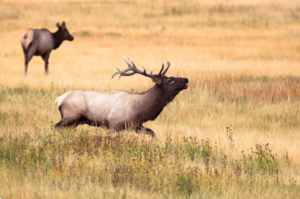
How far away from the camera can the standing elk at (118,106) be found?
824 centimetres

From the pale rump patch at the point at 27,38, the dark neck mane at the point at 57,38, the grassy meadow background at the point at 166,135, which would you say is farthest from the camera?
the dark neck mane at the point at 57,38

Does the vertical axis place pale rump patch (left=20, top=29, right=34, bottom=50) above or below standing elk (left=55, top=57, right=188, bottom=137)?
above

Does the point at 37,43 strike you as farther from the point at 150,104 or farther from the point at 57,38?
the point at 150,104

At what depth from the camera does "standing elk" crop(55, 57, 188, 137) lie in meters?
8.24

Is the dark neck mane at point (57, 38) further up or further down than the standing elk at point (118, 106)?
further up

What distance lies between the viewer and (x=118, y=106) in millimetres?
8258

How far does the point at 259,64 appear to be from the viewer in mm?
20172

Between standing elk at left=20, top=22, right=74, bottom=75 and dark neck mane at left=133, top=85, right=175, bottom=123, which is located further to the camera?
standing elk at left=20, top=22, right=74, bottom=75

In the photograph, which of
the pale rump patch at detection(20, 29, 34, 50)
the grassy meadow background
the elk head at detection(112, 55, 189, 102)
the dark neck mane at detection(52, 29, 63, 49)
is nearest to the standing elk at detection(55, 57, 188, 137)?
the elk head at detection(112, 55, 189, 102)

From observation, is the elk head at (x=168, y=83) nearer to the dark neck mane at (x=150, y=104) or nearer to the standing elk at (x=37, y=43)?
the dark neck mane at (x=150, y=104)

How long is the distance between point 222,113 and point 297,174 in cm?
451

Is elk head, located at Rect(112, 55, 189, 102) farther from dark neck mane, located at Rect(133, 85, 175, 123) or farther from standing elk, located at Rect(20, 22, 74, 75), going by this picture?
standing elk, located at Rect(20, 22, 74, 75)

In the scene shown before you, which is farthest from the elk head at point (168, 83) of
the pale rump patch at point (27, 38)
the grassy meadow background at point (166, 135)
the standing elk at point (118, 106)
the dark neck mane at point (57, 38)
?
the dark neck mane at point (57, 38)

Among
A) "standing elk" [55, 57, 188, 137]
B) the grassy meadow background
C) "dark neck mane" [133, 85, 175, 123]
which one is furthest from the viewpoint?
"dark neck mane" [133, 85, 175, 123]
